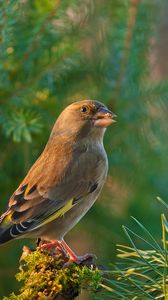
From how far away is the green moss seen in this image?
1893 millimetres

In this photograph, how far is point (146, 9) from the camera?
3102mm

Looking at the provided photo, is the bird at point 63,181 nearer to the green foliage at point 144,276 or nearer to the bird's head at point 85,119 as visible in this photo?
the bird's head at point 85,119

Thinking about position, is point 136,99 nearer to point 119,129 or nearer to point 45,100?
point 119,129

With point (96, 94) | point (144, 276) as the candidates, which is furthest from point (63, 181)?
point (144, 276)

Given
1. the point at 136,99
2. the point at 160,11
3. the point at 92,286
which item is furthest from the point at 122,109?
the point at 92,286

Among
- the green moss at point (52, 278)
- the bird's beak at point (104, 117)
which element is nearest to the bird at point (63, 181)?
the bird's beak at point (104, 117)

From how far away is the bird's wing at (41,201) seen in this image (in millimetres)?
2676

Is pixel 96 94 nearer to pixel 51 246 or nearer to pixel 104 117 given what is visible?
pixel 104 117

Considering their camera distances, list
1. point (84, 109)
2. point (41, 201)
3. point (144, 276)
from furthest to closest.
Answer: point (84, 109), point (41, 201), point (144, 276)

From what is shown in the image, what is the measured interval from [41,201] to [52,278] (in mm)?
902

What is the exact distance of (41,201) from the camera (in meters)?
2.87

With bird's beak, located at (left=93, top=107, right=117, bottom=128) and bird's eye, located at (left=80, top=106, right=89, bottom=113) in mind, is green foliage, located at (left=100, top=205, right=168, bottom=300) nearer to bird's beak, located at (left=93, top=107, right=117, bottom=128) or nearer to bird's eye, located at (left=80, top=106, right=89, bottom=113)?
bird's beak, located at (left=93, top=107, right=117, bottom=128)

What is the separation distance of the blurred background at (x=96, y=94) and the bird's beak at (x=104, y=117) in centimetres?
6

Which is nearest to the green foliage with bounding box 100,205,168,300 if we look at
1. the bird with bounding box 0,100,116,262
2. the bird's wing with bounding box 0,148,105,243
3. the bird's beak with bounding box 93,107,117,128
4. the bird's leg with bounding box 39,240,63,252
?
the bird's leg with bounding box 39,240,63,252
